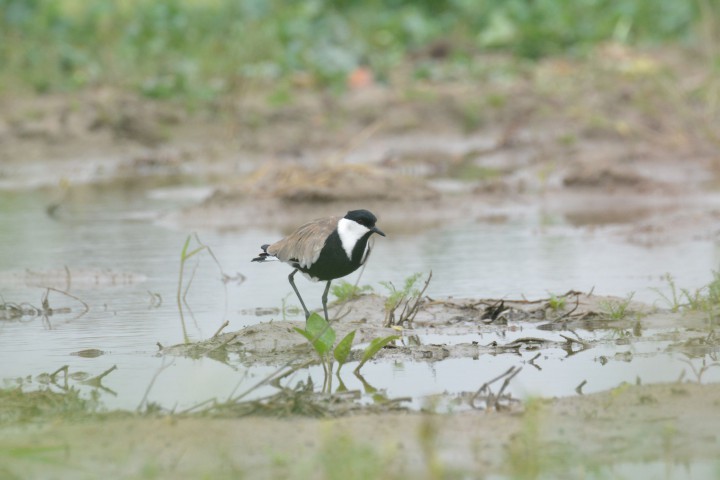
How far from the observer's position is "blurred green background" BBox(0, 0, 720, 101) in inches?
798

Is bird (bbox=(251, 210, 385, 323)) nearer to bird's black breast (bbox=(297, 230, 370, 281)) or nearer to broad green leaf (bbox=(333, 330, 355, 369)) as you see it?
bird's black breast (bbox=(297, 230, 370, 281))

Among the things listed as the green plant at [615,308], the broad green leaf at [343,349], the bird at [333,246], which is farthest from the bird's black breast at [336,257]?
the green plant at [615,308]

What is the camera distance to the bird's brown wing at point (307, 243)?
22.0ft

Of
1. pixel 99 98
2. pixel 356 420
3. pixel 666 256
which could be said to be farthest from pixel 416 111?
pixel 356 420

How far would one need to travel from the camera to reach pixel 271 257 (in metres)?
7.15

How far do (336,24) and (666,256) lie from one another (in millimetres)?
15159

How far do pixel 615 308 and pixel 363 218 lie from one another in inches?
62.6

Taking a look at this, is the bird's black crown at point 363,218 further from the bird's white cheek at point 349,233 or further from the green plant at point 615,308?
the green plant at point 615,308

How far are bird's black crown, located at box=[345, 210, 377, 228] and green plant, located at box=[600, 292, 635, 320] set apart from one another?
1.40 meters

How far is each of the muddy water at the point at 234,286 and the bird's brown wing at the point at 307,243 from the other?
0.68m

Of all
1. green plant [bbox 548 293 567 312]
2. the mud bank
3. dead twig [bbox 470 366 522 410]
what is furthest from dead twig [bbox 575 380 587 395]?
green plant [bbox 548 293 567 312]

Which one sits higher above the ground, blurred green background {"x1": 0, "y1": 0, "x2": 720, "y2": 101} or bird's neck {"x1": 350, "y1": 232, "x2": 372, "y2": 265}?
blurred green background {"x1": 0, "y1": 0, "x2": 720, "y2": 101}

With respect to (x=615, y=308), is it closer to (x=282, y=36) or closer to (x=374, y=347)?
(x=374, y=347)

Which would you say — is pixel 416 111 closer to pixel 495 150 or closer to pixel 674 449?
pixel 495 150
